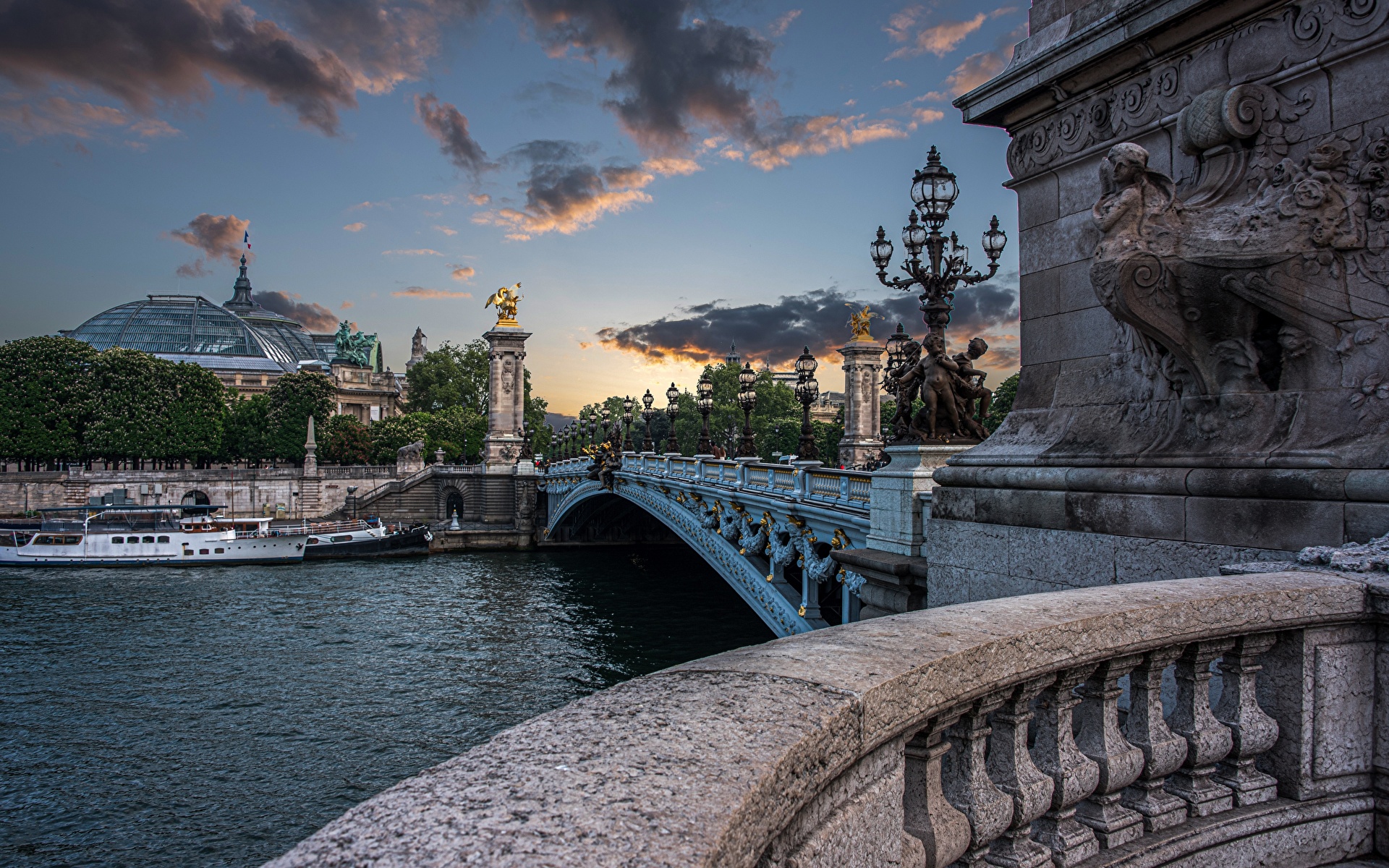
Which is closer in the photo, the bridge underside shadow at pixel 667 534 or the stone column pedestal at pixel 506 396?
the bridge underside shadow at pixel 667 534

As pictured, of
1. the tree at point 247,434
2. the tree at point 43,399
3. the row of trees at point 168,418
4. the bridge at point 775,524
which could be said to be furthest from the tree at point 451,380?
the bridge at point 775,524

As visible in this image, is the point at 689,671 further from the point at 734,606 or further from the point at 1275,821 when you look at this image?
the point at 734,606

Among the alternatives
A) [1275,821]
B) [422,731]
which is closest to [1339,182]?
[1275,821]

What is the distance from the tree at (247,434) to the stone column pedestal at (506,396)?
21461 mm

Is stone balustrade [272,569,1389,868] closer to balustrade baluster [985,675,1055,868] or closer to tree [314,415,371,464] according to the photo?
balustrade baluster [985,675,1055,868]

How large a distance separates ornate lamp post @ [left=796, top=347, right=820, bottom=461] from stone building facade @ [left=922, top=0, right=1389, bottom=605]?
885 cm

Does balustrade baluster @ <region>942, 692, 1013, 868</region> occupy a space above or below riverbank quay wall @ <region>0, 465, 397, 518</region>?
above

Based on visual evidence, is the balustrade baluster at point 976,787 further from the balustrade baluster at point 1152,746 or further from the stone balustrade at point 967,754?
the balustrade baluster at point 1152,746

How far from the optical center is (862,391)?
47.1 m

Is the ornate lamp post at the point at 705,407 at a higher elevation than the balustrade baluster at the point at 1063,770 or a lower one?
higher

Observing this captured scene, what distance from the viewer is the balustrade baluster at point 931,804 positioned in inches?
88.7

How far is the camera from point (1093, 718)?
9.02ft

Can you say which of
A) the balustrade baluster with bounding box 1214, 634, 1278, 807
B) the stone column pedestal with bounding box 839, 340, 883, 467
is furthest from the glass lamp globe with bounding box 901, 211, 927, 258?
the stone column pedestal with bounding box 839, 340, 883, 467

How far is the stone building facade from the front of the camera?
461 centimetres
